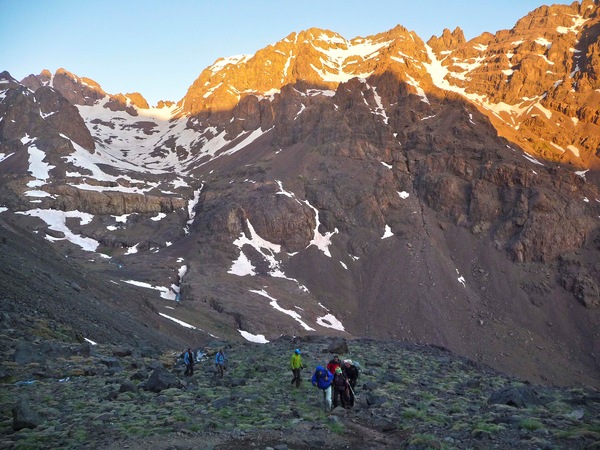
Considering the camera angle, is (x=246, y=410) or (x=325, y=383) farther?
(x=325, y=383)

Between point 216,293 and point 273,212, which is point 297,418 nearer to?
point 216,293

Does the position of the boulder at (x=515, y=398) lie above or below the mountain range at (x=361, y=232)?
below

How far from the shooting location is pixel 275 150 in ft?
534

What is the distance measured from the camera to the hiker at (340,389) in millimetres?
18391

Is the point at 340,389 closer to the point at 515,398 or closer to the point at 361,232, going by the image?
the point at 515,398

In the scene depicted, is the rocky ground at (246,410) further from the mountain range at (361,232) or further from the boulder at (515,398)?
the mountain range at (361,232)

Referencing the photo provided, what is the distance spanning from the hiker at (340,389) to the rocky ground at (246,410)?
590 millimetres

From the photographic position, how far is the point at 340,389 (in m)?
18.4

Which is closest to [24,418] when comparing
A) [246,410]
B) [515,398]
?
[246,410]

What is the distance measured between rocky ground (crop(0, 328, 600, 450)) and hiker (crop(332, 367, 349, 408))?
0.59 metres

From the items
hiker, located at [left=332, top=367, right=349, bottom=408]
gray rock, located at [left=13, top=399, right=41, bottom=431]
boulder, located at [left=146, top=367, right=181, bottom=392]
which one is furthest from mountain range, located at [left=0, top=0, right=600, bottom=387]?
gray rock, located at [left=13, top=399, right=41, bottom=431]

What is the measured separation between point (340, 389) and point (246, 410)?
352 centimetres

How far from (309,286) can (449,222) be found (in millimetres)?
44537

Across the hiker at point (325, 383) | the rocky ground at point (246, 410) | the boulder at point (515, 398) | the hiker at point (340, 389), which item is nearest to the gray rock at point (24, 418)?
the rocky ground at point (246, 410)
